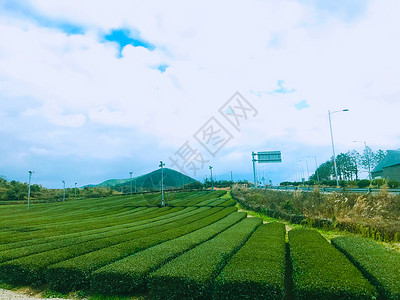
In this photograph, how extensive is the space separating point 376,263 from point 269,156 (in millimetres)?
36292

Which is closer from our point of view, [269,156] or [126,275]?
[126,275]

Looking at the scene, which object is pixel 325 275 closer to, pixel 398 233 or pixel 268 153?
pixel 398 233

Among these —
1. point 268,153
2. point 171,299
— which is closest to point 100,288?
point 171,299

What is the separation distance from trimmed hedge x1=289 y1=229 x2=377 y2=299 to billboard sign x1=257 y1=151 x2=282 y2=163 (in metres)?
34.3

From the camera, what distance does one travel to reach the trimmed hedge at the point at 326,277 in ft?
17.9

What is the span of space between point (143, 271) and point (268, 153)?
124 ft

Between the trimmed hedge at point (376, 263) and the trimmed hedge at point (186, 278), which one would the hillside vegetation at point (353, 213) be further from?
the trimmed hedge at point (186, 278)

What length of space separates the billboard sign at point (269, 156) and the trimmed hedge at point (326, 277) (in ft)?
112

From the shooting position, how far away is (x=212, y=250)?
30.0 ft

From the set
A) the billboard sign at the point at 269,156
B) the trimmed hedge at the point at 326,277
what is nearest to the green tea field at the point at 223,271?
the trimmed hedge at the point at 326,277

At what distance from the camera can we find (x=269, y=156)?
42.5m

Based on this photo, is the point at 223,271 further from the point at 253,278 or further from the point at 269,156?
the point at 269,156

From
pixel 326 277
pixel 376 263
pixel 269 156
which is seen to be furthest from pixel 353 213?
pixel 269 156

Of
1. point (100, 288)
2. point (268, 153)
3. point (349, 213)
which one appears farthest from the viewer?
point (268, 153)
